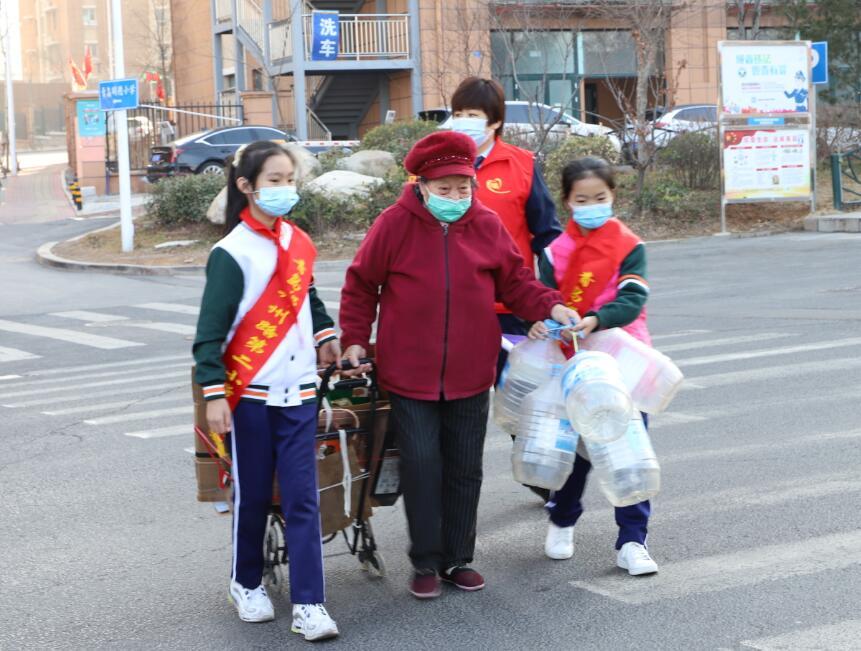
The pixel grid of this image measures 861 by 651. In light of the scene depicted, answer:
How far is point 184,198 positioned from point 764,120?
416 inches

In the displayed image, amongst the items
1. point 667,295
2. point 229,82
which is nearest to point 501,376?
point 667,295

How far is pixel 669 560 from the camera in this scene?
204 inches

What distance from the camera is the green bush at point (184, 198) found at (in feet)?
79.0

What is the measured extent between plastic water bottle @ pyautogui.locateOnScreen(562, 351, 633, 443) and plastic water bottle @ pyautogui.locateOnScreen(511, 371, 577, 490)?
3.1 inches

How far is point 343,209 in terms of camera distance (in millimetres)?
22172

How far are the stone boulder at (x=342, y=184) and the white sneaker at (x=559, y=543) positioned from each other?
17.3m

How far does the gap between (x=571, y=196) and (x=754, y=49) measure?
16.8 metres

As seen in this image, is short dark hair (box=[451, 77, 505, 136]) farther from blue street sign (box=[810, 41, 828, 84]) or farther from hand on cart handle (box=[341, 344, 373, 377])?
blue street sign (box=[810, 41, 828, 84])

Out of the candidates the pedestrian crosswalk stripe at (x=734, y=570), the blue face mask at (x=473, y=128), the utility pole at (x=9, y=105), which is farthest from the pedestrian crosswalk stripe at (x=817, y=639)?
the utility pole at (x=9, y=105)

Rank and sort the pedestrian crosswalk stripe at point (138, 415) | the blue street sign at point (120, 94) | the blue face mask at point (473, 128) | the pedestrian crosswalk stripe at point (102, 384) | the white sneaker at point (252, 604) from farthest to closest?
the blue street sign at point (120, 94) → the pedestrian crosswalk stripe at point (102, 384) → the pedestrian crosswalk stripe at point (138, 415) → the blue face mask at point (473, 128) → the white sneaker at point (252, 604)

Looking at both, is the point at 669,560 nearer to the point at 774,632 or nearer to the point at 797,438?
the point at 774,632

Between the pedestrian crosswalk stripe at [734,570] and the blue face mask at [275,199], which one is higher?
the blue face mask at [275,199]

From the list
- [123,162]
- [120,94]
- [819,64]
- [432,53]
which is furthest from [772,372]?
[432,53]

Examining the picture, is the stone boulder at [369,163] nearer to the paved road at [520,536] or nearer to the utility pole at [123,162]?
the utility pole at [123,162]
